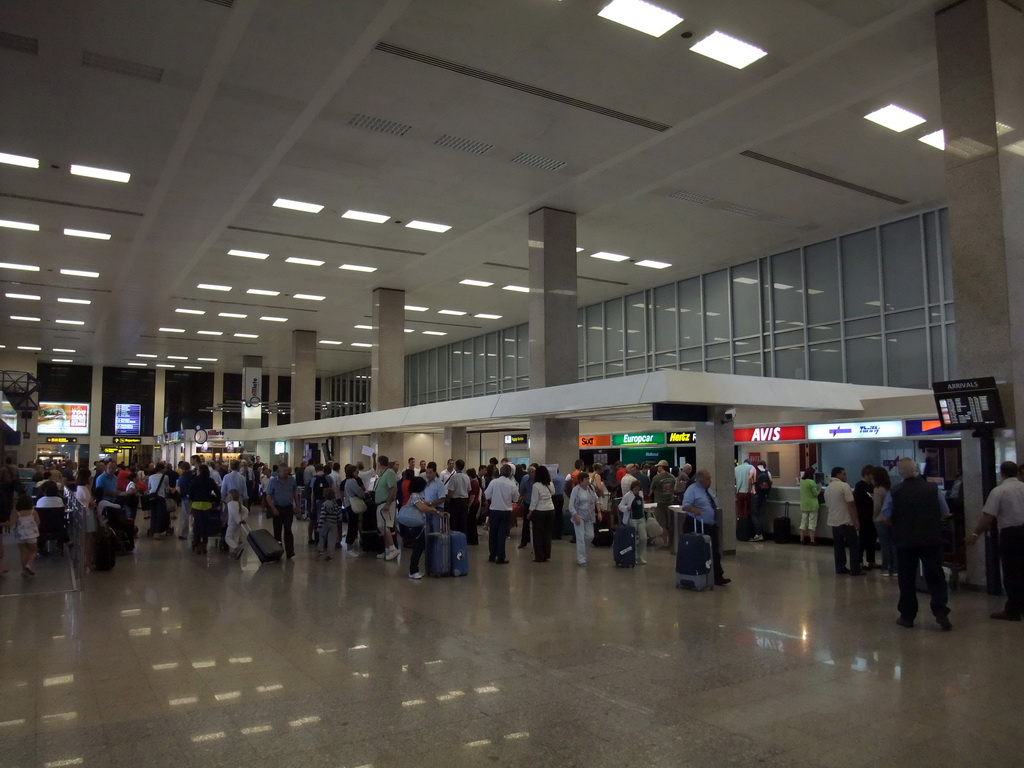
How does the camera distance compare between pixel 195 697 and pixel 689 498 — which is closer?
pixel 195 697

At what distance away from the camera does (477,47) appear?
Answer: 34.0 ft

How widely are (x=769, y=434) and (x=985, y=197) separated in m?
10.00

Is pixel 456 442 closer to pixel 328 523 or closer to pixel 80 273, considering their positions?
pixel 328 523

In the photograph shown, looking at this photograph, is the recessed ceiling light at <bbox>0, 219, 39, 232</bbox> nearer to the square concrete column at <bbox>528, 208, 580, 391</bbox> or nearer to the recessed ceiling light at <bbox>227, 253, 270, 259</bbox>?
the recessed ceiling light at <bbox>227, 253, 270, 259</bbox>

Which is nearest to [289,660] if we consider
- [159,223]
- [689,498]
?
[689,498]

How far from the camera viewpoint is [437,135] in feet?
43.0

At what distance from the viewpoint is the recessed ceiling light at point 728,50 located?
1024 cm

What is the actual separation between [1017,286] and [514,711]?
777 cm

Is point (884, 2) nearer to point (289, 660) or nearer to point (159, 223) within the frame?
point (289, 660)

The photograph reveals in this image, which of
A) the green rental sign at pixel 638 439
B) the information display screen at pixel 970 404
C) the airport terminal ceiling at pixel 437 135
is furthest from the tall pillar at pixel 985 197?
the green rental sign at pixel 638 439

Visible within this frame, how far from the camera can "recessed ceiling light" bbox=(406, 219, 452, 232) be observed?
1781cm

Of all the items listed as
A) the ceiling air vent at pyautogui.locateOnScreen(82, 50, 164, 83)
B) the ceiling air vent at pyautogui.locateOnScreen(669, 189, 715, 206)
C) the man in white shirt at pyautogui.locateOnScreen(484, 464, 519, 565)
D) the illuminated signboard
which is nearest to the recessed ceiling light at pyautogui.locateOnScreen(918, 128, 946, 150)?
the ceiling air vent at pyautogui.locateOnScreen(669, 189, 715, 206)

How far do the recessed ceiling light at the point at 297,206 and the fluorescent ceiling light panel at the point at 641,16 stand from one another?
885cm

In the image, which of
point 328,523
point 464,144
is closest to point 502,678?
point 328,523
